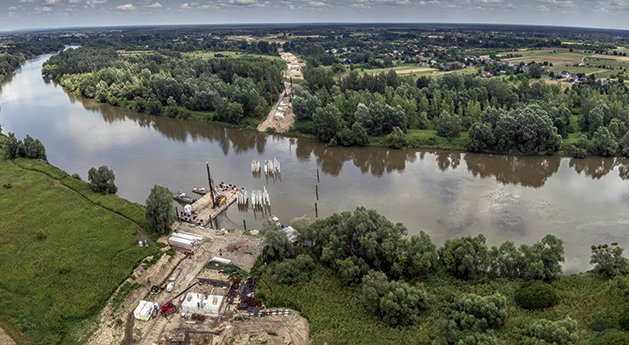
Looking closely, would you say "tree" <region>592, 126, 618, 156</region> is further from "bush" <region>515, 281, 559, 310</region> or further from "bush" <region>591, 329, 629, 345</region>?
"bush" <region>591, 329, 629, 345</region>

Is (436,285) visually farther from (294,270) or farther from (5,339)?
(5,339)

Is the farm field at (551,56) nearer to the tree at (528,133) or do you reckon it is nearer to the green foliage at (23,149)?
the tree at (528,133)

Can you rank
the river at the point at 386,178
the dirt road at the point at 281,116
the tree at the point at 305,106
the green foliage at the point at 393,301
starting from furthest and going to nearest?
1. the dirt road at the point at 281,116
2. the tree at the point at 305,106
3. the river at the point at 386,178
4. the green foliage at the point at 393,301

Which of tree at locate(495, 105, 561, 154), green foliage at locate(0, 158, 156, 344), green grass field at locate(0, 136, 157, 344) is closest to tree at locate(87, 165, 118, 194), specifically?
green foliage at locate(0, 158, 156, 344)

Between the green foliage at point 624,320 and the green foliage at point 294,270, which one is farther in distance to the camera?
the green foliage at point 294,270

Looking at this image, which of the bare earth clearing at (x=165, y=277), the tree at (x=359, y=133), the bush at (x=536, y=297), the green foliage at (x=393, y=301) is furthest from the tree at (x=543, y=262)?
the tree at (x=359, y=133)

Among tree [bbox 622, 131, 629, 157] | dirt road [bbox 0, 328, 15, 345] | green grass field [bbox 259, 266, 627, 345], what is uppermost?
tree [bbox 622, 131, 629, 157]

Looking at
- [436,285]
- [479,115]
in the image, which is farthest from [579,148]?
[436,285]

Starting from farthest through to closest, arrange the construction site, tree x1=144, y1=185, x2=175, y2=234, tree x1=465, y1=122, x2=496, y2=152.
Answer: tree x1=465, y1=122, x2=496, y2=152 < tree x1=144, y1=185, x2=175, y2=234 < the construction site
